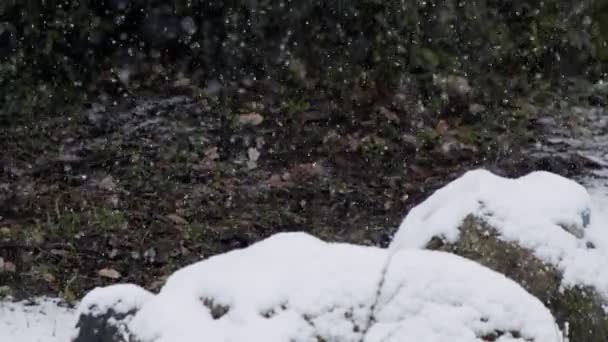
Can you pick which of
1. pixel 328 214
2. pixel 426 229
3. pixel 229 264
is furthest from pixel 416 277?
pixel 328 214

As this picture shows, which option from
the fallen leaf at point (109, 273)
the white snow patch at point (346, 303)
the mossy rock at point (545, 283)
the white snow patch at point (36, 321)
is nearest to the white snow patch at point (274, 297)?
the white snow patch at point (346, 303)

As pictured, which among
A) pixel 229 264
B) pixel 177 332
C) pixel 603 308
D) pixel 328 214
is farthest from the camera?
pixel 328 214

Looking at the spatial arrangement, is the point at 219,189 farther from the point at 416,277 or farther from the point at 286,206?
the point at 416,277

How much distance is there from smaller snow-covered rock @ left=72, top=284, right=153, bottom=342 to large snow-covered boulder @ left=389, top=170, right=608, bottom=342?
1.04m

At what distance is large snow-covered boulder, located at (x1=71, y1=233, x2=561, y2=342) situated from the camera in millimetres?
2570

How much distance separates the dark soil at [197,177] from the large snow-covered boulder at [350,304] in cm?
219

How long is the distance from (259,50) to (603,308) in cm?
384

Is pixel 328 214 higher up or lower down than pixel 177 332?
lower down

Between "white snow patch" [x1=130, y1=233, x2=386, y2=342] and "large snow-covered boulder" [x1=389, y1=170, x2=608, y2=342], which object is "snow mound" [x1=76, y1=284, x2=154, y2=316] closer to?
"white snow patch" [x1=130, y1=233, x2=386, y2=342]

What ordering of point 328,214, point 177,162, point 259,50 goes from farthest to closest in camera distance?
point 259,50
point 177,162
point 328,214

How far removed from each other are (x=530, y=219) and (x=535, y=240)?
0.10 meters

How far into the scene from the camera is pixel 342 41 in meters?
6.71

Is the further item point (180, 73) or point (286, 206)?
point (180, 73)

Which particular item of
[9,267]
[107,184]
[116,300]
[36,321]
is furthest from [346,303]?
[107,184]
